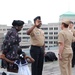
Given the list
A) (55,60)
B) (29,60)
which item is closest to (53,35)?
(55,60)

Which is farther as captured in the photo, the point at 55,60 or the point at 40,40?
the point at 55,60

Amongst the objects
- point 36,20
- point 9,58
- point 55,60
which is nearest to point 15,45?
point 9,58

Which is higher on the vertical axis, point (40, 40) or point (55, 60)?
point (40, 40)

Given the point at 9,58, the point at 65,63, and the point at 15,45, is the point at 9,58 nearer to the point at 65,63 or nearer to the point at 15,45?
the point at 15,45

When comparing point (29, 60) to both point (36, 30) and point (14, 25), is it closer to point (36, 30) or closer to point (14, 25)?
point (14, 25)

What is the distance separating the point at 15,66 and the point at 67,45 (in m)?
1.72

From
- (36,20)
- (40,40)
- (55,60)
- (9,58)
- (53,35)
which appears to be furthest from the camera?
(53,35)

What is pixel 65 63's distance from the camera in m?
5.42

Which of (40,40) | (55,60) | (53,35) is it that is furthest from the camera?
(53,35)

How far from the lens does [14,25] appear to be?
3965 mm

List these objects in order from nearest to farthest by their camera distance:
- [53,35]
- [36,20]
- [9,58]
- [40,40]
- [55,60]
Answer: [9,58]
[36,20]
[40,40]
[55,60]
[53,35]

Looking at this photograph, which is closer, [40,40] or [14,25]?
[14,25]

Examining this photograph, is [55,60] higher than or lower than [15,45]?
lower

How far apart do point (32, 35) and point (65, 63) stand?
33.0 inches
